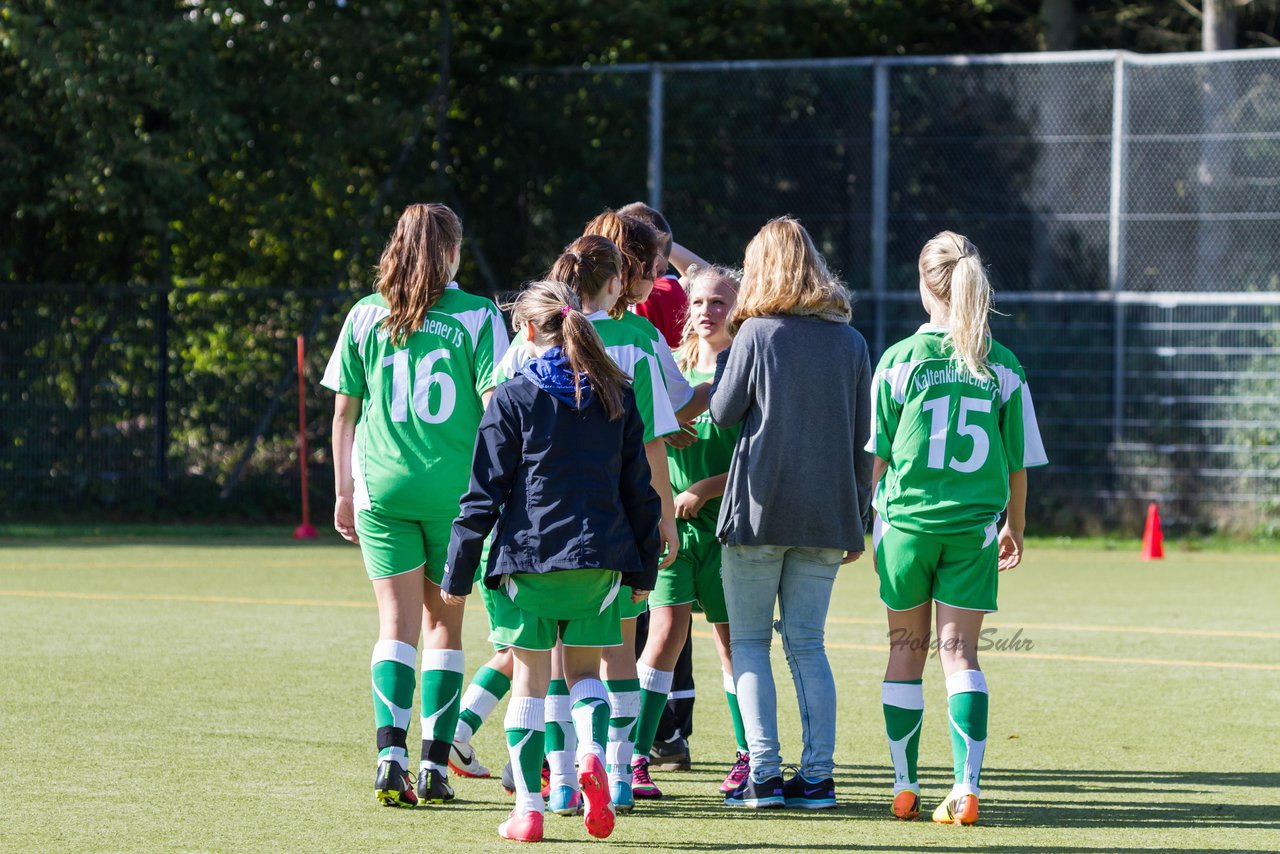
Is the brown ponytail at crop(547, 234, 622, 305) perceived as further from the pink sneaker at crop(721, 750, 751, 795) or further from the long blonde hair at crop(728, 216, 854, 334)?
the pink sneaker at crop(721, 750, 751, 795)

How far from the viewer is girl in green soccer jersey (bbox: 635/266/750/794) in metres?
5.98

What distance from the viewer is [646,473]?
505 centimetres

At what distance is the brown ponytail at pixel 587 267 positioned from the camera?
536 centimetres

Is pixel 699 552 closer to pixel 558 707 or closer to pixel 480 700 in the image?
pixel 480 700

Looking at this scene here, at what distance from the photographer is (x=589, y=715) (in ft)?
16.9

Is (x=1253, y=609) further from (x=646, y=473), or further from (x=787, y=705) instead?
(x=646, y=473)

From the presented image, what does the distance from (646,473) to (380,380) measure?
1.08 m

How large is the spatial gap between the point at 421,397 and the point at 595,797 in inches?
56.3

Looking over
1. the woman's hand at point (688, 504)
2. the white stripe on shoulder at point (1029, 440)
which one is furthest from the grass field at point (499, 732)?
the white stripe on shoulder at point (1029, 440)

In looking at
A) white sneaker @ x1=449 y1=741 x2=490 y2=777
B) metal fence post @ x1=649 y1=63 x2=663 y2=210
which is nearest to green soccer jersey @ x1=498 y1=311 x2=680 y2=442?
white sneaker @ x1=449 y1=741 x2=490 y2=777

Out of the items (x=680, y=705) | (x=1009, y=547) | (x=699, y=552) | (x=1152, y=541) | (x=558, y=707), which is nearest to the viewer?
(x=558, y=707)

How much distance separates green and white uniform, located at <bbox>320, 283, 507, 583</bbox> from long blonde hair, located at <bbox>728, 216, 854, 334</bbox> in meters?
0.85

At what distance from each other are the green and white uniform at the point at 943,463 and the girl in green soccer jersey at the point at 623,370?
708 mm

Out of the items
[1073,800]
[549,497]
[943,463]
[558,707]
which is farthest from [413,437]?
[1073,800]
